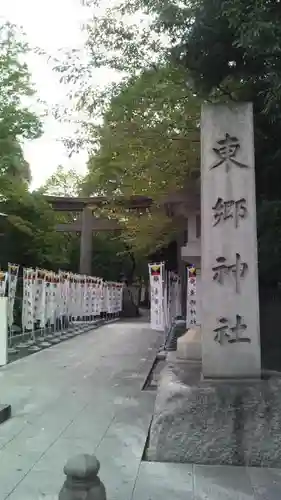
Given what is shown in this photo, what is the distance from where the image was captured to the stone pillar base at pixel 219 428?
197 inches

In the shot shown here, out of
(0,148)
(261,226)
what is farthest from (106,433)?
(0,148)

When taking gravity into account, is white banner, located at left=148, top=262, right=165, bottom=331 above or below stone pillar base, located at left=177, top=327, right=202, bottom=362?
above

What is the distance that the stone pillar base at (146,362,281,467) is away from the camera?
5.00 metres

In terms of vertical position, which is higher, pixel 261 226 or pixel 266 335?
pixel 261 226

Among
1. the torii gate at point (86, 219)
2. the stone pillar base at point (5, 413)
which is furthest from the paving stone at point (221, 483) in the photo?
the torii gate at point (86, 219)

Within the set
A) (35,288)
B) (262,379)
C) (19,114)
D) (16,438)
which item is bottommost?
(16,438)

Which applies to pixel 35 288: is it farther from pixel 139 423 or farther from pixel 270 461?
pixel 270 461

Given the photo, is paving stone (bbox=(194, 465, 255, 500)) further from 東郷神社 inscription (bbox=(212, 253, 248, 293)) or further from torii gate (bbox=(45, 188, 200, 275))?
torii gate (bbox=(45, 188, 200, 275))

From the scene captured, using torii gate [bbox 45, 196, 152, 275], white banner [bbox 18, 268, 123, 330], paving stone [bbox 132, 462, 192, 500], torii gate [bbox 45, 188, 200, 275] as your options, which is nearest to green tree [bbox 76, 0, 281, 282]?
paving stone [bbox 132, 462, 192, 500]

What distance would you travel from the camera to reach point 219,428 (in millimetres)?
5074

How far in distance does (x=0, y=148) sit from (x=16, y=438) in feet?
40.8

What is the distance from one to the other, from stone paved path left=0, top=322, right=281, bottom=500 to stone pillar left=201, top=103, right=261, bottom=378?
131cm

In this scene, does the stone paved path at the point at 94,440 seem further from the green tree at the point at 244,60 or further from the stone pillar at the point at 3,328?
the green tree at the point at 244,60

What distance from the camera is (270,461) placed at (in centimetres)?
496
